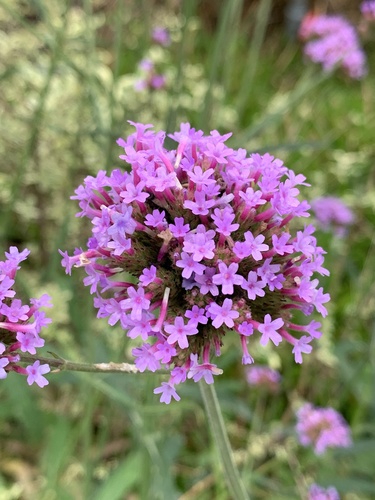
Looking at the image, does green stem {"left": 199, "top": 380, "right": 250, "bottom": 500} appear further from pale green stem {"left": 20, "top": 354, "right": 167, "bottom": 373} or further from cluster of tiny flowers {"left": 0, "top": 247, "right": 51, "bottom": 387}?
cluster of tiny flowers {"left": 0, "top": 247, "right": 51, "bottom": 387}

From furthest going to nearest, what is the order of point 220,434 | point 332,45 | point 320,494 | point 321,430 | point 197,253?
1. point 332,45
2. point 321,430
3. point 320,494
4. point 220,434
5. point 197,253

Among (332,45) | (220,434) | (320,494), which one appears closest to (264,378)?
(320,494)

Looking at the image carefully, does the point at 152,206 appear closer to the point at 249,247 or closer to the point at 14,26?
the point at 249,247

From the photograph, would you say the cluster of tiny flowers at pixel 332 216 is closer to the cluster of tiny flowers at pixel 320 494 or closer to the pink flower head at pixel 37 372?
the cluster of tiny flowers at pixel 320 494

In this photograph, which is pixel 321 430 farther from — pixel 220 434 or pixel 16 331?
pixel 16 331

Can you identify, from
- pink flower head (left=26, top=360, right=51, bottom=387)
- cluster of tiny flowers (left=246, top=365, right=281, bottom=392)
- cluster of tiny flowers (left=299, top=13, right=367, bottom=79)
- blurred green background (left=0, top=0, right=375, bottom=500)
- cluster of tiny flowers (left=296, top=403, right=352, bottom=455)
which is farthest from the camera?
cluster of tiny flowers (left=299, top=13, right=367, bottom=79)

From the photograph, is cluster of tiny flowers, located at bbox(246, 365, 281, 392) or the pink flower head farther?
cluster of tiny flowers, located at bbox(246, 365, 281, 392)

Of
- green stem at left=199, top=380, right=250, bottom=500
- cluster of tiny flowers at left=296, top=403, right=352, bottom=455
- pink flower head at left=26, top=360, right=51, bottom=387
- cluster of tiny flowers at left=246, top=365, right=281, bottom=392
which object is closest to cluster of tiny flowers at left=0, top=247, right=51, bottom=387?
pink flower head at left=26, top=360, right=51, bottom=387
